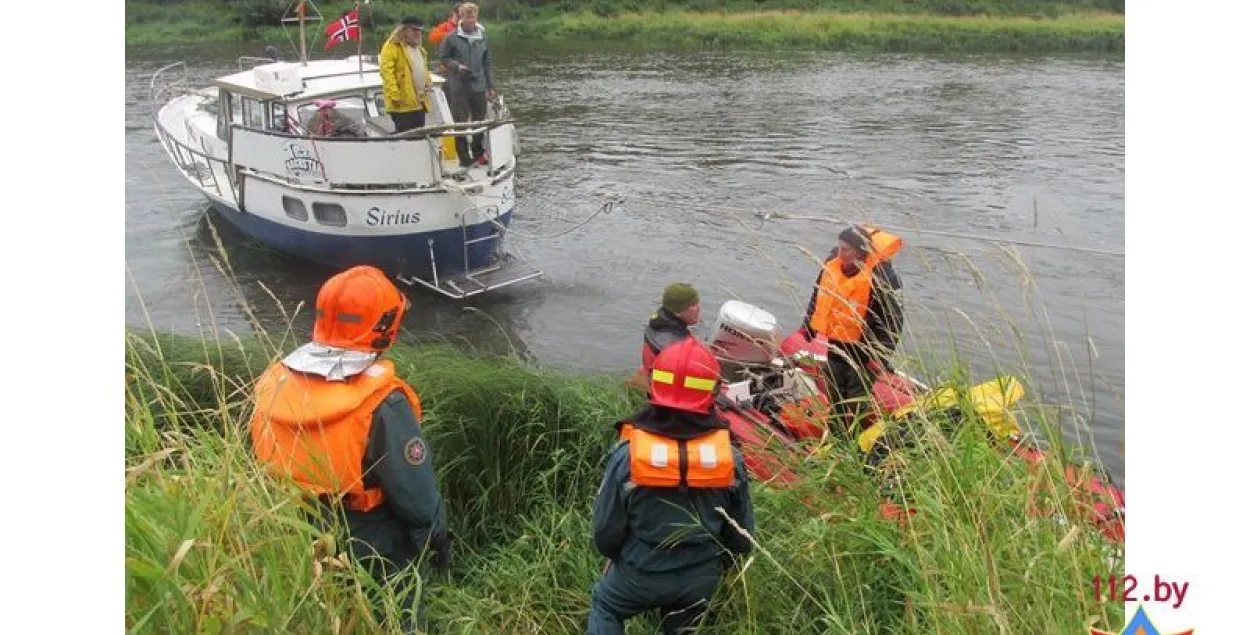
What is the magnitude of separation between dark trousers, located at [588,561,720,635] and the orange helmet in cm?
110

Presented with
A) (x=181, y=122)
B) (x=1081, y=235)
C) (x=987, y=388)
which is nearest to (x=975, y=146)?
(x=1081, y=235)

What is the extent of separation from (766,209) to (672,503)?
10.7 metres

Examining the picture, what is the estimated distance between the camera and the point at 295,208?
10.7 metres

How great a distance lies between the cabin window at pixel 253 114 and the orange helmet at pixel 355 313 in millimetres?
8503

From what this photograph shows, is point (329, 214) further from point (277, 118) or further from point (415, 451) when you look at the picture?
point (415, 451)

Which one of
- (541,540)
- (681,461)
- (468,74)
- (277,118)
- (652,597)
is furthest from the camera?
(277,118)

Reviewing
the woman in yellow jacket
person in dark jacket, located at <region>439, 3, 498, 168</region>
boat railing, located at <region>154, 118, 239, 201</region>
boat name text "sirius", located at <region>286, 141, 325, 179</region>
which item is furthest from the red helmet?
boat railing, located at <region>154, 118, 239, 201</region>

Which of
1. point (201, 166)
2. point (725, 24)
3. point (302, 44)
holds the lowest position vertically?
point (201, 166)

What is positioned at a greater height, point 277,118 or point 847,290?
point 277,118

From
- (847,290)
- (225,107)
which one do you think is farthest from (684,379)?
(225,107)

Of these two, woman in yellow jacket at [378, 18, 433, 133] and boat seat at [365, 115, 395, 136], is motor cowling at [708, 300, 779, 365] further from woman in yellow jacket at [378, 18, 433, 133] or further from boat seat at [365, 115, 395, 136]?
boat seat at [365, 115, 395, 136]

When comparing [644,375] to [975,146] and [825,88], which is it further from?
[825,88]

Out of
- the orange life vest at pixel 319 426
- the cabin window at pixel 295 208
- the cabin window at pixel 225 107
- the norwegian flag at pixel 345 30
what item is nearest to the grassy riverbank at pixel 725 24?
the cabin window at pixel 225 107

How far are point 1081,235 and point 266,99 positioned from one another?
9.46 m
